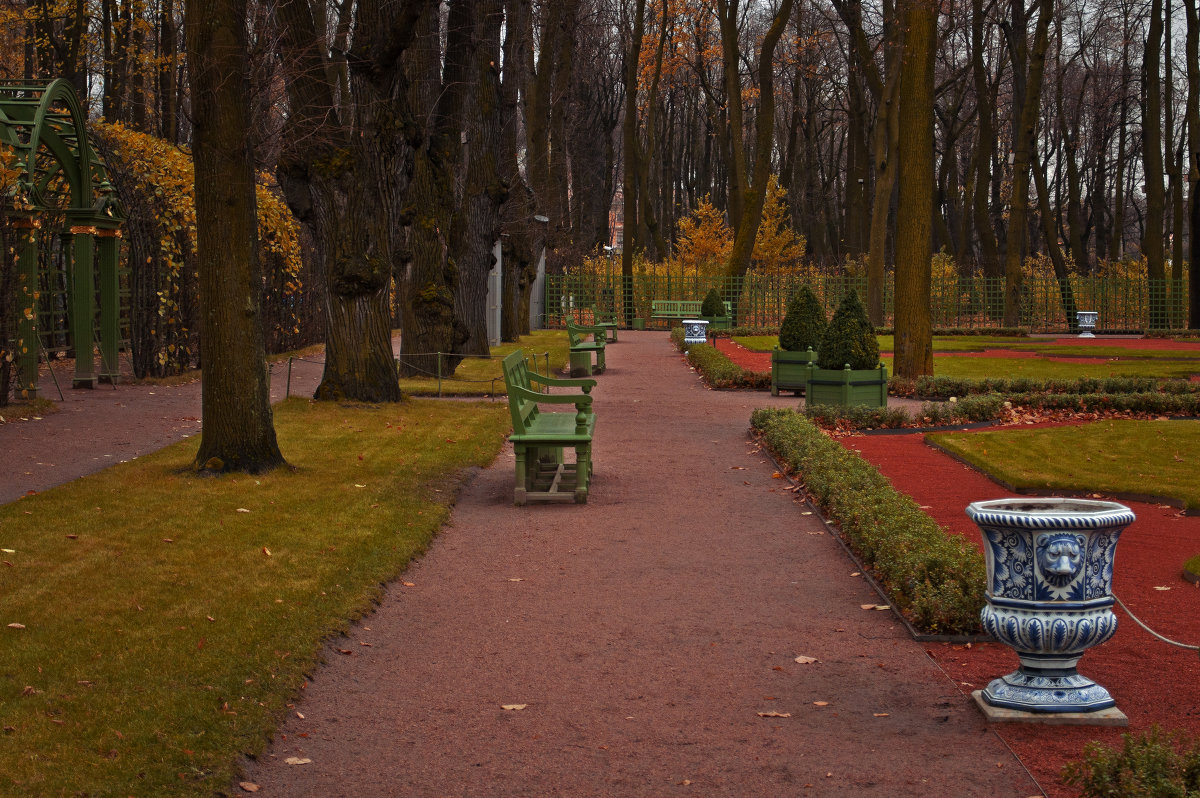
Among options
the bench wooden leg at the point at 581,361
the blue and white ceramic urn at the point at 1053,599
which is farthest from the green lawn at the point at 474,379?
the blue and white ceramic urn at the point at 1053,599

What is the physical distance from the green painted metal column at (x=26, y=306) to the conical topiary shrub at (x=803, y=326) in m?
10.5

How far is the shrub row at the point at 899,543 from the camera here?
20.1 ft

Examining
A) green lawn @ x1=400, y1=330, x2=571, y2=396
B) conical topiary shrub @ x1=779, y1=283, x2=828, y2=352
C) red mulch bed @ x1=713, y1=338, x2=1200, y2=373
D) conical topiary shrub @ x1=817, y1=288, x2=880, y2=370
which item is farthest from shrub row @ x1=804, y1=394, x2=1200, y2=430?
red mulch bed @ x1=713, y1=338, x2=1200, y2=373

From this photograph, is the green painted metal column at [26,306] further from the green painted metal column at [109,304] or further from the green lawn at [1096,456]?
the green lawn at [1096,456]

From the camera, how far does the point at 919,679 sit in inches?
213

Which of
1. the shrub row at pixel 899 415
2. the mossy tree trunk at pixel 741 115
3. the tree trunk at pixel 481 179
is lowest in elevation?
the shrub row at pixel 899 415

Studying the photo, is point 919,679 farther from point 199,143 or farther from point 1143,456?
point 1143,456

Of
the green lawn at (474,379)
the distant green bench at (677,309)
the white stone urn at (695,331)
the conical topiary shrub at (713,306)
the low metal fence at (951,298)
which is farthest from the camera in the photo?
the low metal fence at (951,298)

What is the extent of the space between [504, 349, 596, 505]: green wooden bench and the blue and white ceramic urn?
16.4 ft

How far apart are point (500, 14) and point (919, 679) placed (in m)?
19.5

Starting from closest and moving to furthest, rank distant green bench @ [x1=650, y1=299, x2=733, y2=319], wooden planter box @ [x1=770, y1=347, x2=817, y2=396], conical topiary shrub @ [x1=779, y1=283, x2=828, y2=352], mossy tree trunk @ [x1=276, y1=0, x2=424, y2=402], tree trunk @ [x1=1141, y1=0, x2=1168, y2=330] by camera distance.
→ mossy tree trunk @ [x1=276, y1=0, x2=424, y2=402]
wooden planter box @ [x1=770, y1=347, x2=817, y2=396]
conical topiary shrub @ [x1=779, y1=283, x2=828, y2=352]
tree trunk @ [x1=1141, y1=0, x2=1168, y2=330]
distant green bench @ [x1=650, y1=299, x2=733, y2=319]

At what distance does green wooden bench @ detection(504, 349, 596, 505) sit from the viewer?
970 cm

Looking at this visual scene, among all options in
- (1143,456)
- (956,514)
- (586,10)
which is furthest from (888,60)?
(956,514)

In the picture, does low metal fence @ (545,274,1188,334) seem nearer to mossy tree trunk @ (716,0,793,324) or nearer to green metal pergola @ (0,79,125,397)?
mossy tree trunk @ (716,0,793,324)
